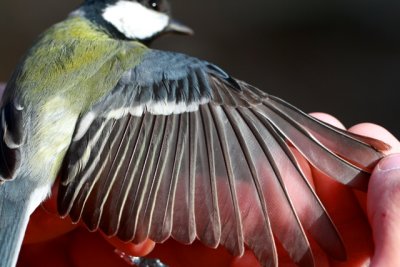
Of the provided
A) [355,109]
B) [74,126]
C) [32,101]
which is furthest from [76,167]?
[355,109]

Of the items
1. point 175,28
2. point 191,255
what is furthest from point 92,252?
point 175,28

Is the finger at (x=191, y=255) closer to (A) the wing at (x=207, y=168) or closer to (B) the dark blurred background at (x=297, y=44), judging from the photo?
(A) the wing at (x=207, y=168)

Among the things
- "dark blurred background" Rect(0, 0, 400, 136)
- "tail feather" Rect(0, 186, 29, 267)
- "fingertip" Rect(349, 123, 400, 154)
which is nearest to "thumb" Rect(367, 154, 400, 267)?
"fingertip" Rect(349, 123, 400, 154)

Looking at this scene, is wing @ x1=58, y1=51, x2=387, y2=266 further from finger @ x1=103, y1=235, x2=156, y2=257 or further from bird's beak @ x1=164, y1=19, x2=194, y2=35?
bird's beak @ x1=164, y1=19, x2=194, y2=35

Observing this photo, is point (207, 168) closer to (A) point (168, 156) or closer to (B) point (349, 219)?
(A) point (168, 156)

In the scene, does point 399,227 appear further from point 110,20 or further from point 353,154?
point 110,20

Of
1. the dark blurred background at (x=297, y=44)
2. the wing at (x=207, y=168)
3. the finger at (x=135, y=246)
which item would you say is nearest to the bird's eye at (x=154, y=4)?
the wing at (x=207, y=168)

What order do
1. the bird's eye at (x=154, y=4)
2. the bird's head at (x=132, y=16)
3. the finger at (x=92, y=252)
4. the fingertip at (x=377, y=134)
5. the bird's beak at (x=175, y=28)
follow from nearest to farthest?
the fingertip at (x=377, y=134) → the finger at (x=92, y=252) → the bird's head at (x=132, y=16) → the bird's eye at (x=154, y=4) → the bird's beak at (x=175, y=28)

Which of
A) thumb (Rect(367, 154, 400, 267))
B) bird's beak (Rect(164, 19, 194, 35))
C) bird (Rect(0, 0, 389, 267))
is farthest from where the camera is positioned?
bird's beak (Rect(164, 19, 194, 35))
